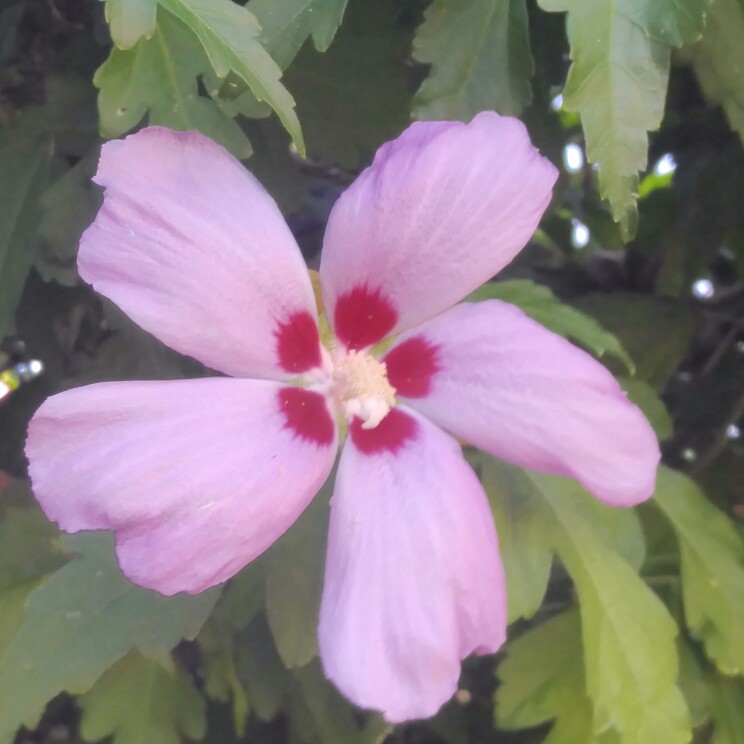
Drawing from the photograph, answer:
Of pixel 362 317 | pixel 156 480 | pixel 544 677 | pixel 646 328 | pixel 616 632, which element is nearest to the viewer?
pixel 156 480

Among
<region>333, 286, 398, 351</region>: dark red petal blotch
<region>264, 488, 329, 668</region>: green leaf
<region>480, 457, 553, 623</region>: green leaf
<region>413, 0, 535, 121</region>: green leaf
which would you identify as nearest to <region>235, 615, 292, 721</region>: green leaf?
<region>264, 488, 329, 668</region>: green leaf

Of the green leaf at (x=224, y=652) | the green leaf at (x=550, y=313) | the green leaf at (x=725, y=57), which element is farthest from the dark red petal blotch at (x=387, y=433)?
the green leaf at (x=725, y=57)

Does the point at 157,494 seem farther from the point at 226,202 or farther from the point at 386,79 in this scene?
the point at 386,79

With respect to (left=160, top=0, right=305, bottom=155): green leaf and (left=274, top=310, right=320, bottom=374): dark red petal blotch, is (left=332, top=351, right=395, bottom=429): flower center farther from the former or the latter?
(left=160, top=0, right=305, bottom=155): green leaf

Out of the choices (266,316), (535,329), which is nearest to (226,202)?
(266,316)

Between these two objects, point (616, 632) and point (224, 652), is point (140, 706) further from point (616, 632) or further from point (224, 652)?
point (616, 632)

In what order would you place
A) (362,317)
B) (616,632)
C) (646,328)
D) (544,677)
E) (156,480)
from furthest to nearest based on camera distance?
(646,328) < (544,677) < (616,632) < (362,317) < (156,480)

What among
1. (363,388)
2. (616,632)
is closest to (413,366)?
(363,388)
